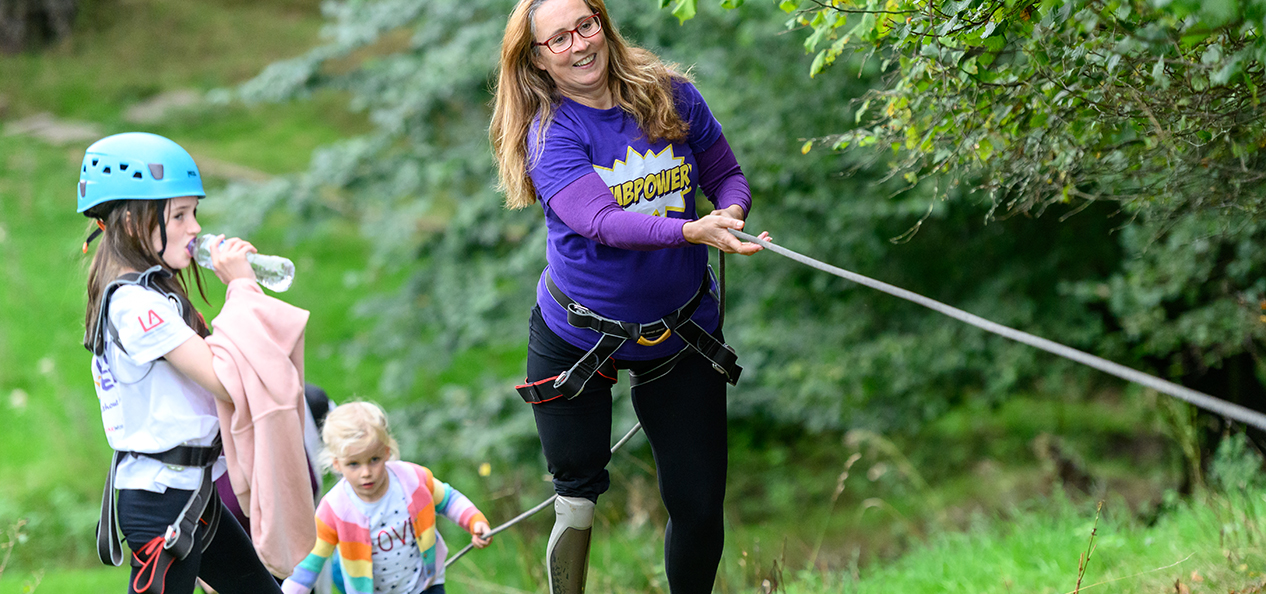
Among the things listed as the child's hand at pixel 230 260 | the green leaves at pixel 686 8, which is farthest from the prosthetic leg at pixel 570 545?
the green leaves at pixel 686 8

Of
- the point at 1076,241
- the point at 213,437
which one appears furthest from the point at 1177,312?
the point at 213,437

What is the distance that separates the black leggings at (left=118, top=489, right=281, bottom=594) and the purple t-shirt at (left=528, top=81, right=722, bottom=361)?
104cm

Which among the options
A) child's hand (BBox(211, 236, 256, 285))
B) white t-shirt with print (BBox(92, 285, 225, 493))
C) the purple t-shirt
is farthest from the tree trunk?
the purple t-shirt

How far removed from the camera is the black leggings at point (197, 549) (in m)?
2.52

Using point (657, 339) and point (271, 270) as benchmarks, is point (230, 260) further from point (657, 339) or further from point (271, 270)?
point (657, 339)

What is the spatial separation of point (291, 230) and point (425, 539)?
4480 millimetres

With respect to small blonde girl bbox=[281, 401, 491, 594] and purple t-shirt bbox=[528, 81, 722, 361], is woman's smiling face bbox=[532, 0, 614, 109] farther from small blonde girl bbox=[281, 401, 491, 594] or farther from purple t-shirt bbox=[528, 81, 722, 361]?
small blonde girl bbox=[281, 401, 491, 594]

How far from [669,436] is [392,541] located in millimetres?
878

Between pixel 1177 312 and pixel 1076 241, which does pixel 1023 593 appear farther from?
pixel 1076 241

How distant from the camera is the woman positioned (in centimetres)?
240

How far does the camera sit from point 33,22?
1734 cm

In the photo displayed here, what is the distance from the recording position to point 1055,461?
654 cm

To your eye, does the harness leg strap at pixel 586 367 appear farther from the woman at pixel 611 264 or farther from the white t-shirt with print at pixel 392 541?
the white t-shirt with print at pixel 392 541

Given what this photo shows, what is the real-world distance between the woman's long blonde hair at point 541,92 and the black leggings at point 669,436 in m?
0.49
